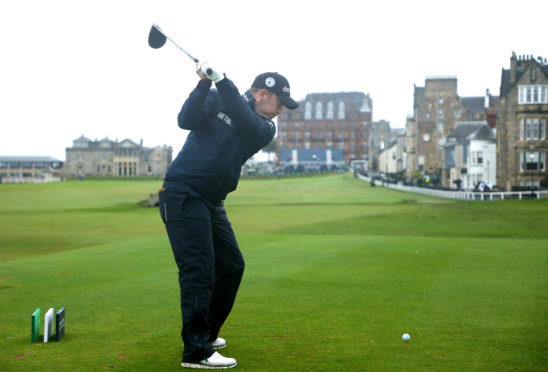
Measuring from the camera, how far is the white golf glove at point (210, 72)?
629 centimetres

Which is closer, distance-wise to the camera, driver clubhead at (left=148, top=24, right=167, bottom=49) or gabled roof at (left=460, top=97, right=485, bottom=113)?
driver clubhead at (left=148, top=24, right=167, bottom=49)

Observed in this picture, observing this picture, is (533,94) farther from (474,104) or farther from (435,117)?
(474,104)

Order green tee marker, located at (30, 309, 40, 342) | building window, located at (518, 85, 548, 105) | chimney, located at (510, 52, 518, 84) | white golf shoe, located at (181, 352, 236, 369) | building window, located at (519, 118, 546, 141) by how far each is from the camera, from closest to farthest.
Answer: white golf shoe, located at (181, 352, 236, 369) < green tee marker, located at (30, 309, 40, 342) < building window, located at (519, 118, 546, 141) < building window, located at (518, 85, 548, 105) < chimney, located at (510, 52, 518, 84)

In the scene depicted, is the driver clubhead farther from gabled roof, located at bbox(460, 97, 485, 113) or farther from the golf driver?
gabled roof, located at bbox(460, 97, 485, 113)

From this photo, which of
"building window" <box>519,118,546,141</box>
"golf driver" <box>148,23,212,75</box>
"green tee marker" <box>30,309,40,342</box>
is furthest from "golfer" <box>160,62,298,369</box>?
"building window" <box>519,118,546,141</box>

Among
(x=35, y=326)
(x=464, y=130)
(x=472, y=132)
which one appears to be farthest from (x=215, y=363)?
(x=464, y=130)

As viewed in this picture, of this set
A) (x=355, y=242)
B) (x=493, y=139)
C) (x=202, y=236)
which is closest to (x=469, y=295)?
(x=202, y=236)

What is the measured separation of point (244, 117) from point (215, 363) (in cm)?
244

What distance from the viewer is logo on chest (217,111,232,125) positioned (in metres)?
6.63

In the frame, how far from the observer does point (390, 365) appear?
612cm

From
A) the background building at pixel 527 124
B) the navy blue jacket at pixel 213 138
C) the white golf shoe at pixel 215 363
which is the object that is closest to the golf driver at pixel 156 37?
the navy blue jacket at pixel 213 138

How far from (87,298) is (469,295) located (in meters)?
5.89

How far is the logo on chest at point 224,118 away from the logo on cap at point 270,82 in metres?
0.70

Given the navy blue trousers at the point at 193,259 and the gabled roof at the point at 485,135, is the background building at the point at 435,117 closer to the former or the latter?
the gabled roof at the point at 485,135
